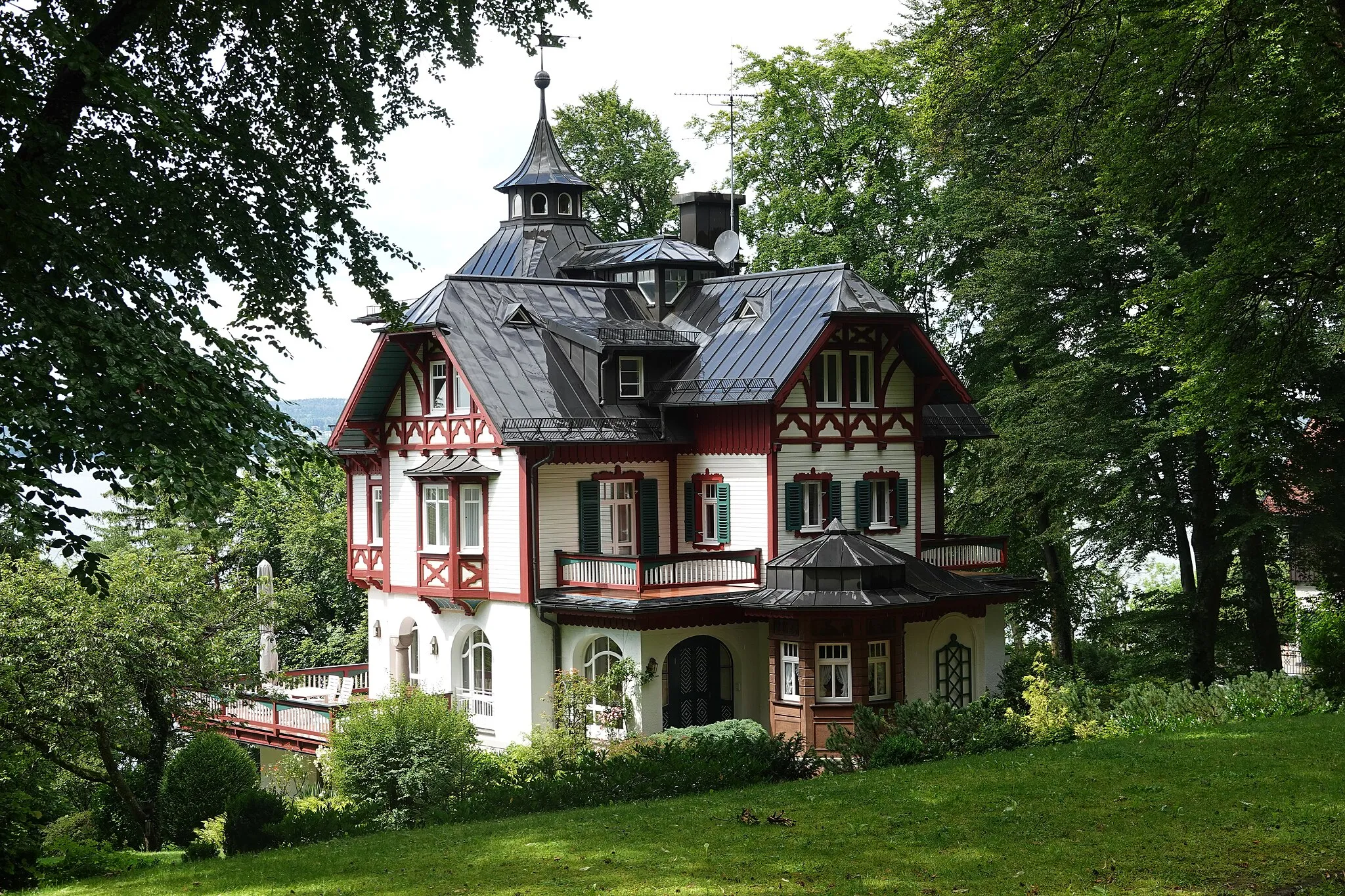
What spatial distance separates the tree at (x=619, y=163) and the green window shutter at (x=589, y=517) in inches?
783

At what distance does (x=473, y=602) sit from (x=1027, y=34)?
60.9ft

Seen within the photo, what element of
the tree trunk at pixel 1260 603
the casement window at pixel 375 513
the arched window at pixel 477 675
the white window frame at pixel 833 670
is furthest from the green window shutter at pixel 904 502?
the casement window at pixel 375 513

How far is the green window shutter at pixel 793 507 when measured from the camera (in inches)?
1213

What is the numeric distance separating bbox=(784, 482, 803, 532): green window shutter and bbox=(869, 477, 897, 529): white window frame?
221 cm

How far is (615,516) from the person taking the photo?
32250 millimetres

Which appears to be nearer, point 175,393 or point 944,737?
point 175,393

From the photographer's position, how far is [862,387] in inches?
1259

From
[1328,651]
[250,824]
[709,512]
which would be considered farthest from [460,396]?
[1328,651]

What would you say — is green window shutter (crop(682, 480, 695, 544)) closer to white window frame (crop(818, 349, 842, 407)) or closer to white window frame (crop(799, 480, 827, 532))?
white window frame (crop(799, 480, 827, 532))

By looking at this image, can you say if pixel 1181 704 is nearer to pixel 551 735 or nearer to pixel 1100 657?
pixel 551 735

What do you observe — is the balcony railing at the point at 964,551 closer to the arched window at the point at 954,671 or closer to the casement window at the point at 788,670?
the arched window at the point at 954,671

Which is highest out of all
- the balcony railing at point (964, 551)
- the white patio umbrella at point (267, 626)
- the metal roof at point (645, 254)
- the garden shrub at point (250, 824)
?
the metal roof at point (645, 254)

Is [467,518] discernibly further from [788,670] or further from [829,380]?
[829,380]

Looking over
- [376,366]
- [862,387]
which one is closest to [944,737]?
[862,387]
